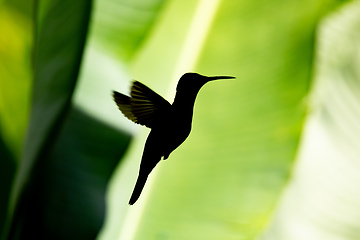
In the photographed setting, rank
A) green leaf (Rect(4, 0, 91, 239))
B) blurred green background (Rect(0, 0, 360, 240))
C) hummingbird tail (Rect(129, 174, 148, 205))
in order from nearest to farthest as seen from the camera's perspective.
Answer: hummingbird tail (Rect(129, 174, 148, 205)) → green leaf (Rect(4, 0, 91, 239)) → blurred green background (Rect(0, 0, 360, 240))

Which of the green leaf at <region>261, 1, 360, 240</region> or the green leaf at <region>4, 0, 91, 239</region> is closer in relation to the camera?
the green leaf at <region>4, 0, 91, 239</region>

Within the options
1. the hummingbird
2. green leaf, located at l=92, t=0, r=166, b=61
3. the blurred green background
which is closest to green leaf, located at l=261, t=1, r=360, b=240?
the blurred green background

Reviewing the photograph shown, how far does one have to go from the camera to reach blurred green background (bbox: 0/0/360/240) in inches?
26.8

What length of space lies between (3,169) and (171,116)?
1.49 ft

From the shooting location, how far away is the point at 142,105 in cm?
26

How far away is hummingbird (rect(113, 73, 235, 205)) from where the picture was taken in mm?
241

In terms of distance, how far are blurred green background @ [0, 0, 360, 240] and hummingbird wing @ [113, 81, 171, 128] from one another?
41cm

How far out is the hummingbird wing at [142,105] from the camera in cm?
25

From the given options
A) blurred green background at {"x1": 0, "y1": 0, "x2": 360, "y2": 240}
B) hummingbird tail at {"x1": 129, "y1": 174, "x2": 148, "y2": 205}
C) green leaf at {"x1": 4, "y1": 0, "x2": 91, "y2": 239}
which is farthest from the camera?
blurred green background at {"x1": 0, "y1": 0, "x2": 360, "y2": 240}

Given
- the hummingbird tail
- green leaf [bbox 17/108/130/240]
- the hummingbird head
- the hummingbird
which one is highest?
the hummingbird head

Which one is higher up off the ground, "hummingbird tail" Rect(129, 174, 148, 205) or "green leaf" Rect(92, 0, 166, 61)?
"green leaf" Rect(92, 0, 166, 61)

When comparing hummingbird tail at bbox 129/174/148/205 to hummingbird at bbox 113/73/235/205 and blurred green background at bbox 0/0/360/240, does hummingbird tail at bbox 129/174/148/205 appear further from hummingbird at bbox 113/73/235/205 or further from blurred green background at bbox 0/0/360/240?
blurred green background at bbox 0/0/360/240

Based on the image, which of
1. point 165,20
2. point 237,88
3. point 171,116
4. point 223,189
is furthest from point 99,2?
point 171,116

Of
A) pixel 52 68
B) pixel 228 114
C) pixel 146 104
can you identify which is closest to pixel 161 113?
pixel 146 104
